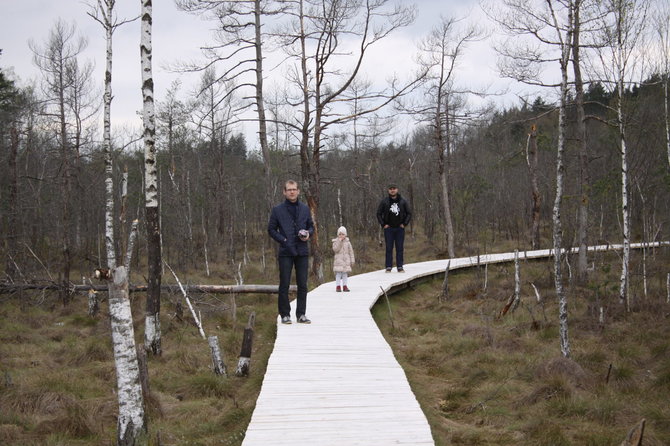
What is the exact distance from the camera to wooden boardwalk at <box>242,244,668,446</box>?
14.0 ft

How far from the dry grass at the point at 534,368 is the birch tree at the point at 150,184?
3793 mm

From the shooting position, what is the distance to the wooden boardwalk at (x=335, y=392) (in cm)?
426

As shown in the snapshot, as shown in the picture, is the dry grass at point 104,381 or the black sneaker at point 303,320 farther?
the black sneaker at point 303,320

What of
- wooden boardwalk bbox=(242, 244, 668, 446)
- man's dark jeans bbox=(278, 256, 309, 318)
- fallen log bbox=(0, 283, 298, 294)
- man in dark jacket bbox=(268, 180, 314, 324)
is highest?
man in dark jacket bbox=(268, 180, 314, 324)

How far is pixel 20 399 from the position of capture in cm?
630

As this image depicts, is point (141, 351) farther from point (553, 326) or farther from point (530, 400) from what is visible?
point (553, 326)

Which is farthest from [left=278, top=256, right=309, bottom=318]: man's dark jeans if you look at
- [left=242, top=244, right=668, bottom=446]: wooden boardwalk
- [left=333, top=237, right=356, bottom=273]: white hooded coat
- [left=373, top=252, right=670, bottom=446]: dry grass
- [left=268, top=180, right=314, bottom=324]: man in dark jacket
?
[left=333, top=237, right=356, bottom=273]: white hooded coat

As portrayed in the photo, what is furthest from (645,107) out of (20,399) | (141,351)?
(20,399)

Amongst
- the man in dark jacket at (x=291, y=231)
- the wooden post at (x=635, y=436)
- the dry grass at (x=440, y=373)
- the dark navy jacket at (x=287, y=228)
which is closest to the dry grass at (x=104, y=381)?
the dry grass at (x=440, y=373)

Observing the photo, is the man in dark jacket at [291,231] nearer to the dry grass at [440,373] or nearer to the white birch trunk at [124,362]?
the dry grass at [440,373]

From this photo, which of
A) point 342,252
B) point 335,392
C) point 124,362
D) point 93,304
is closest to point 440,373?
point 335,392

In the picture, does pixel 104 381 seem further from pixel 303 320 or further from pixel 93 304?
pixel 93 304

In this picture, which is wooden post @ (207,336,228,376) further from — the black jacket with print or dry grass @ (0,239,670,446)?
the black jacket with print

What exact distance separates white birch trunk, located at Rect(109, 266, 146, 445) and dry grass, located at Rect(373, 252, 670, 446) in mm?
2580
